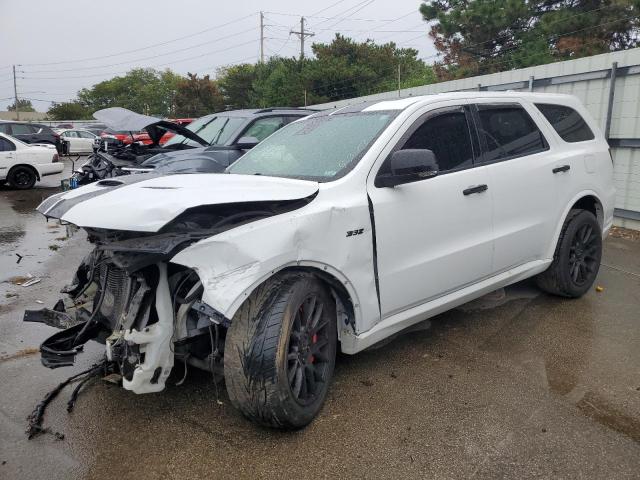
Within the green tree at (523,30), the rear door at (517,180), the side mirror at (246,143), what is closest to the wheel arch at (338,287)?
the rear door at (517,180)

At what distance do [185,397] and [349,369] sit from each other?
1082 mm

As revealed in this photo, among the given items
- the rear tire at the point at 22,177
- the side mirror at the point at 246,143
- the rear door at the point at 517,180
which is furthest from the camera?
the rear tire at the point at 22,177

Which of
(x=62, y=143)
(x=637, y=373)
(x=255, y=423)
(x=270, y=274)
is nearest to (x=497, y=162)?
(x=637, y=373)

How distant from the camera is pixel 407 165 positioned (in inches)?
123

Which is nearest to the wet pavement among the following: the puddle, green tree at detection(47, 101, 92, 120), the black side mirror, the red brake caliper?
the red brake caliper

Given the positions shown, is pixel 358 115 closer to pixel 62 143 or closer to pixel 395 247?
pixel 395 247

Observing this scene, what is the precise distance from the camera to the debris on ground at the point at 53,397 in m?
2.90

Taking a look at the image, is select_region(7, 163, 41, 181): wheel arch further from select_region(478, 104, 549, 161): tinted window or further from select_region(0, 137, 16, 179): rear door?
select_region(478, 104, 549, 161): tinted window

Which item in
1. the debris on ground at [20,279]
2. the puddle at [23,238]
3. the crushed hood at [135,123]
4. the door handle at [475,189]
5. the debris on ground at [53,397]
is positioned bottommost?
the debris on ground at [53,397]

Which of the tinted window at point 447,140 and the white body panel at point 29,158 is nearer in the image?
the tinted window at point 447,140

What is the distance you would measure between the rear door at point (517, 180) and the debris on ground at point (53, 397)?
2.92m

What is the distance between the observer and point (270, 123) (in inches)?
300

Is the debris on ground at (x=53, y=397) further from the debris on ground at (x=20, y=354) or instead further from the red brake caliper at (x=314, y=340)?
the red brake caliper at (x=314, y=340)

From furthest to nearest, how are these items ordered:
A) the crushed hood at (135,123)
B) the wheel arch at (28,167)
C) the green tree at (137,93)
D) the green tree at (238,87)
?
1. the green tree at (137,93)
2. the green tree at (238,87)
3. the wheel arch at (28,167)
4. the crushed hood at (135,123)
